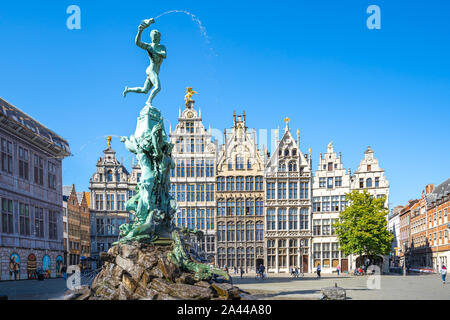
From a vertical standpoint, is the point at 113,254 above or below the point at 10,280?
above

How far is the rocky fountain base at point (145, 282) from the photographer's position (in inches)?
778

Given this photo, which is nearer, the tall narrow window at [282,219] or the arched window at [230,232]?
the tall narrow window at [282,219]

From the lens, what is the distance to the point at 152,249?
22.7 m

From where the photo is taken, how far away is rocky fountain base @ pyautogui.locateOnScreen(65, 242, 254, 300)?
64.8 feet

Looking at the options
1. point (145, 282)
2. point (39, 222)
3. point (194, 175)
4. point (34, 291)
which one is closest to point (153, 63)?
point (145, 282)

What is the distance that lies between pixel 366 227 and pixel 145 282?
123ft

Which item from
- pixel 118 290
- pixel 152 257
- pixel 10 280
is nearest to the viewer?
pixel 118 290

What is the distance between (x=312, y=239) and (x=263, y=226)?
6053mm

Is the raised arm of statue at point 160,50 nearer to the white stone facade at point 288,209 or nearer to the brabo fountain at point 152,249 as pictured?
the brabo fountain at point 152,249

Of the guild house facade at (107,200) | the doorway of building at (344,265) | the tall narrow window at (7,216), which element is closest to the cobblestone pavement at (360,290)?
the tall narrow window at (7,216)

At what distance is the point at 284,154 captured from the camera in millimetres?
64625

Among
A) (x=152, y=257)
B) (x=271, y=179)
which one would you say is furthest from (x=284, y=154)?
(x=152, y=257)

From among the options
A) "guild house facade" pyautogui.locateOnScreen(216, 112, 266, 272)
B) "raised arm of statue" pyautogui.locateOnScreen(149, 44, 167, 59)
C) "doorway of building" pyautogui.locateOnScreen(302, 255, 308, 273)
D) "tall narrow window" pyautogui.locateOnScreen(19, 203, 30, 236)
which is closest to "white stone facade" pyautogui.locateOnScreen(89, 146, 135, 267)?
"guild house facade" pyautogui.locateOnScreen(216, 112, 266, 272)
